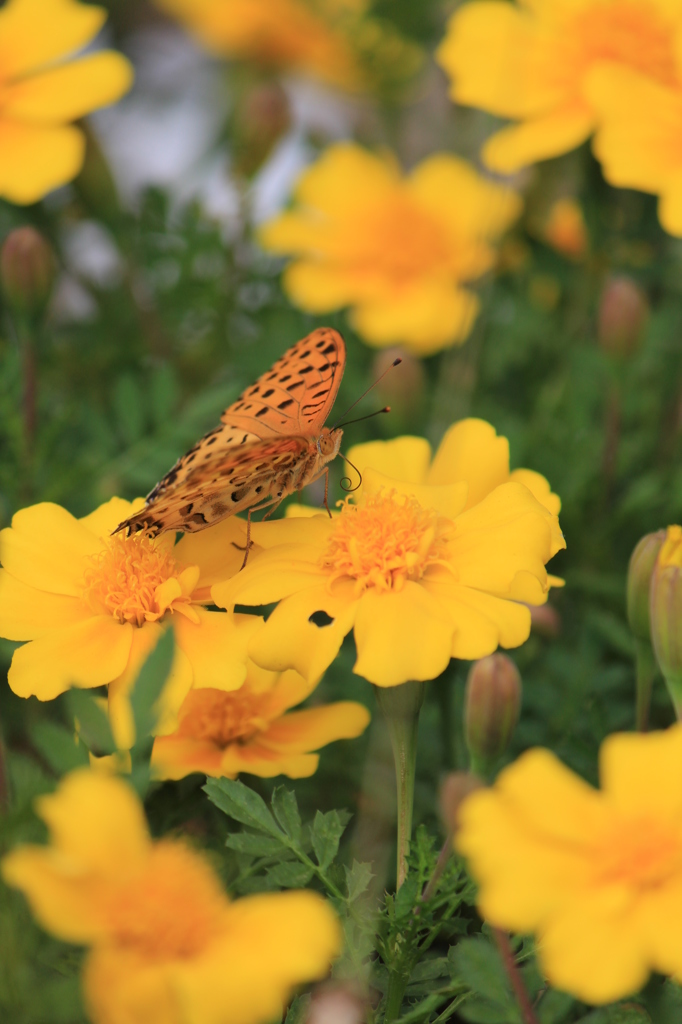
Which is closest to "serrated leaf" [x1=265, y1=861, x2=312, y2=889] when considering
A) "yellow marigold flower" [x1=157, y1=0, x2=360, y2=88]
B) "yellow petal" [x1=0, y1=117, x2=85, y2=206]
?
"yellow petal" [x1=0, y1=117, x2=85, y2=206]

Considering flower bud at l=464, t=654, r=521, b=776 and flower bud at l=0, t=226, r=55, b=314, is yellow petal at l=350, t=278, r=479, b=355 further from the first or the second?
flower bud at l=464, t=654, r=521, b=776

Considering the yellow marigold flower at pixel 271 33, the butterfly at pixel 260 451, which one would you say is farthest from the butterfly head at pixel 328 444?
the yellow marigold flower at pixel 271 33

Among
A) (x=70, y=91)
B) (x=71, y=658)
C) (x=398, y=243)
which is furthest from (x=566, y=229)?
(x=71, y=658)

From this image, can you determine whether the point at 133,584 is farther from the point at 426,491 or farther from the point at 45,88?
the point at 45,88

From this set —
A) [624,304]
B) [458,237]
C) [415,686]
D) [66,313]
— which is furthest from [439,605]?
[66,313]

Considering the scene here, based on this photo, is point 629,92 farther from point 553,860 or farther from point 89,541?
point 553,860
